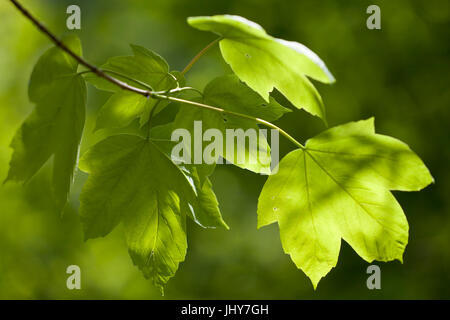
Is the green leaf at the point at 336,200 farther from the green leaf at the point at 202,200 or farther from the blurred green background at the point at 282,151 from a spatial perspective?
the blurred green background at the point at 282,151

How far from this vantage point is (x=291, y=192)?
654 mm

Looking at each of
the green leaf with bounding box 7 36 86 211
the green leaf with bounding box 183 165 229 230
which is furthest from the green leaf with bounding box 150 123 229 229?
the green leaf with bounding box 7 36 86 211

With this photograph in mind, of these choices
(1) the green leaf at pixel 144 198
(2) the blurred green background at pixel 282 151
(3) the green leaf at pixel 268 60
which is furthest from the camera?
(2) the blurred green background at pixel 282 151

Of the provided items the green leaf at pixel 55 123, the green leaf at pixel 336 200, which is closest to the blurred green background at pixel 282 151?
the green leaf at pixel 336 200

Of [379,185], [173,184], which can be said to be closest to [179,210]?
[173,184]

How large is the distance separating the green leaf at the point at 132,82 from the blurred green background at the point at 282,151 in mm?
2641

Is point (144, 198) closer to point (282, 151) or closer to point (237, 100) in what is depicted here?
point (237, 100)

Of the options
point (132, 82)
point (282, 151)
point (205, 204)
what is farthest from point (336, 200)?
point (282, 151)

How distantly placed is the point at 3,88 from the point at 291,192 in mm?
3513

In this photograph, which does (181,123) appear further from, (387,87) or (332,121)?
(387,87)

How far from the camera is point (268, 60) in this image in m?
0.55

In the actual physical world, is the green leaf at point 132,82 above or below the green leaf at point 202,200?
above

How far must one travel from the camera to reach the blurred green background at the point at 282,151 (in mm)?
3377

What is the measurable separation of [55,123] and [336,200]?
1.31 feet
